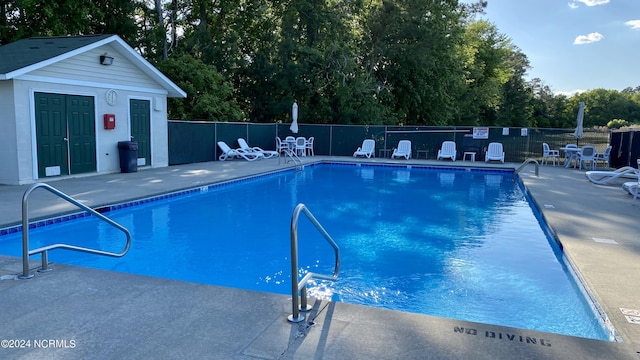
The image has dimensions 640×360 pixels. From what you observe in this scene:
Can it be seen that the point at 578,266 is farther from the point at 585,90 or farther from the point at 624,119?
the point at 585,90

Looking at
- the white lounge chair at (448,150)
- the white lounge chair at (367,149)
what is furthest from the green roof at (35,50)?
the white lounge chair at (448,150)

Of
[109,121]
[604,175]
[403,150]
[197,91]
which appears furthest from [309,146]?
[604,175]

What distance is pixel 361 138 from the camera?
61.9 feet

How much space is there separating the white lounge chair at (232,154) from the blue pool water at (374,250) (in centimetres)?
554

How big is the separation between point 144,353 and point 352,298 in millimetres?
2203

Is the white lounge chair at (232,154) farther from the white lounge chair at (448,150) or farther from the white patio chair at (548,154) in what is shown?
the white patio chair at (548,154)

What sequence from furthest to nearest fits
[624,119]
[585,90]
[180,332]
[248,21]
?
[585,90]
[624,119]
[248,21]
[180,332]

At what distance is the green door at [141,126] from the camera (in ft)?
39.1

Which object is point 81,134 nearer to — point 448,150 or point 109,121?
point 109,121

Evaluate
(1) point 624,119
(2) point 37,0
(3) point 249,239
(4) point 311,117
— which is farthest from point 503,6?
(1) point 624,119

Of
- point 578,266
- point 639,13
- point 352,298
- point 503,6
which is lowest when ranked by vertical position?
point 352,298

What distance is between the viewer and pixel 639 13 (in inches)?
931

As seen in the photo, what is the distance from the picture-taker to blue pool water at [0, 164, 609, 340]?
421cm

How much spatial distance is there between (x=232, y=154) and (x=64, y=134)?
6418mm
